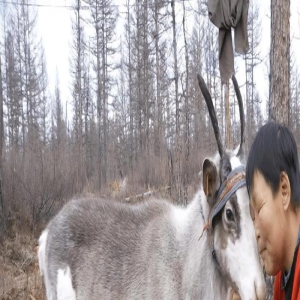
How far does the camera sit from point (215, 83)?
29.5 meters

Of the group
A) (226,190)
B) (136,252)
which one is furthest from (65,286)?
(226,190)


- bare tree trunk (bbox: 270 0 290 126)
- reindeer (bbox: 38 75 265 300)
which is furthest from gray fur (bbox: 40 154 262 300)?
bare tree trunk (bbox: 270 0 290 126)

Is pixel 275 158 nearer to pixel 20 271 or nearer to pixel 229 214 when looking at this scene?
pixel 229 214

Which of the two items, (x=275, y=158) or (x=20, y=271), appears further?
(x=20, y=271)

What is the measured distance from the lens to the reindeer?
2.92 meters

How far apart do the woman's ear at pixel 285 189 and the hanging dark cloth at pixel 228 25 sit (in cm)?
407

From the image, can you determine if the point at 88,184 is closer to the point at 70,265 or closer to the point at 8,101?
the point at 70,265

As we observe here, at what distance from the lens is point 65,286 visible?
13.9 ft

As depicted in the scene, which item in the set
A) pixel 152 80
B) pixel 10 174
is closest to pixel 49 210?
pixel 10 174

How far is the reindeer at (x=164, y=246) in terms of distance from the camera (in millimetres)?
2924

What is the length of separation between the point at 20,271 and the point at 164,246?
5239 millimetres

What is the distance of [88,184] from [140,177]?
2482mm

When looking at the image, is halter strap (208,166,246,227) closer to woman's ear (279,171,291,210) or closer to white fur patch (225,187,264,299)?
white fur patch (225,187,264,299)

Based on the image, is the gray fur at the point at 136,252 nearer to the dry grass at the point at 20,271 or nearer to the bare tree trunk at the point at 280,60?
the bare tree trunk at the point at 280,60
